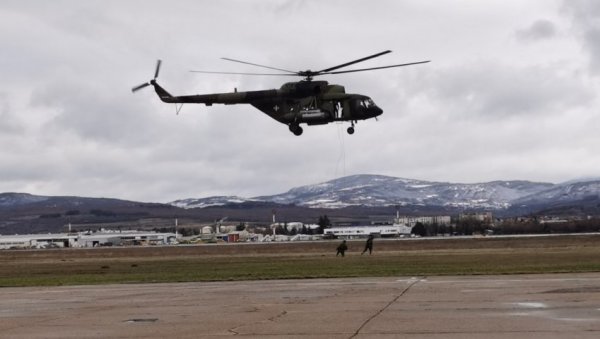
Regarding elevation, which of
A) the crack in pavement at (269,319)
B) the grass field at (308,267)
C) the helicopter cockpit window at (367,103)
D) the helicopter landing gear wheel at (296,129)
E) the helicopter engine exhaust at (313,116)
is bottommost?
the crack in pavement at (269,319)

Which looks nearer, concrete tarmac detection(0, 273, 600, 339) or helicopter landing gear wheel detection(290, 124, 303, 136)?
concrete tarmac detection(0, 273, 600, 339)

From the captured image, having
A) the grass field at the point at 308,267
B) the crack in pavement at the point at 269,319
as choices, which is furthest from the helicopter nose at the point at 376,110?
the crack in pavement at the point at 269,319

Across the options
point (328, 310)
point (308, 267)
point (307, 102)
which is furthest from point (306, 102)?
point (328, 310)

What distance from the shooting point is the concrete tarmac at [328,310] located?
55.6ft

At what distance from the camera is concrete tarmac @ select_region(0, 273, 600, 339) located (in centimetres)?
1694

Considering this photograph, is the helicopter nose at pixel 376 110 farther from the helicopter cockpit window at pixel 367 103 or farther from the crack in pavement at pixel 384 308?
the crack in pavement at pixel 384 308

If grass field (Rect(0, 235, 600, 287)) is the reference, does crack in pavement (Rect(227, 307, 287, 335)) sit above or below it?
below

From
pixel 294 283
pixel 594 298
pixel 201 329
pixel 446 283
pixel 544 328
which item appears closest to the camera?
pixel 544 328

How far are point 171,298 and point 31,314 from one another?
494 centimetres

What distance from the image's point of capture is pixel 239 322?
746 inches

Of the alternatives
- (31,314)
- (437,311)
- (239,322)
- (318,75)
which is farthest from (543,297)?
(318,75)

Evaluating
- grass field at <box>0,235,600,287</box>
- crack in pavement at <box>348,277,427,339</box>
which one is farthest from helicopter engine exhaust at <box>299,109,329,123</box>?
crack in pavement at <box>348,277,427,339</box>

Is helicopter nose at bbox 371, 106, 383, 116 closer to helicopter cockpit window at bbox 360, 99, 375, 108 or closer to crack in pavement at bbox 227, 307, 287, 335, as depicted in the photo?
helicopter cockpit window at bbox 360, 99, 375, 108

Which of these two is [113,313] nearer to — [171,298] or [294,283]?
[171,298]
